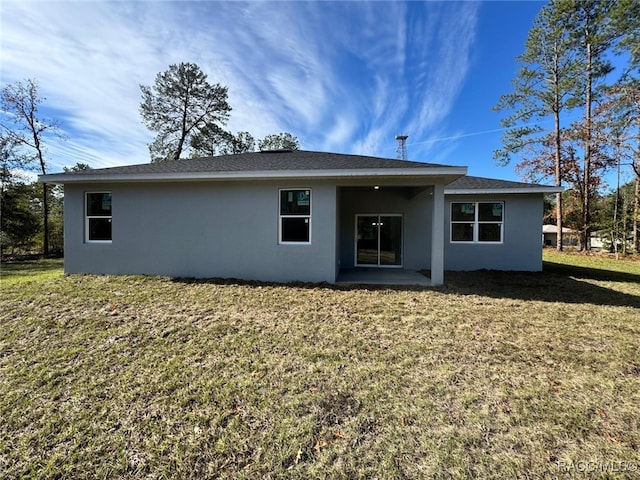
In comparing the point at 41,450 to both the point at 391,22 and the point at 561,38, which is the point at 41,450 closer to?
the point at 391,22

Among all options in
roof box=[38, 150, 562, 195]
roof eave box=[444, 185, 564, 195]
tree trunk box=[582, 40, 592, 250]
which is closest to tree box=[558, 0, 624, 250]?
tree trunk box=[582, 40, 592, 250]

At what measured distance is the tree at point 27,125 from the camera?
17125 mm

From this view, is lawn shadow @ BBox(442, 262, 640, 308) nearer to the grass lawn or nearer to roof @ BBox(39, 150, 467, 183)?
the grass lawn

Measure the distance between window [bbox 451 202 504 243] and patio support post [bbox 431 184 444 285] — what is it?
350 centimetres

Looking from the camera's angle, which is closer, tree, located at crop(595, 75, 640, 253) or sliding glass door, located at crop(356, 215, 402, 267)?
sliding glass door, located at crop(356, 215, 402, 267)

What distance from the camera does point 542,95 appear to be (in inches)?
674

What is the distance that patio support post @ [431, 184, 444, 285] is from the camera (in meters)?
6.96

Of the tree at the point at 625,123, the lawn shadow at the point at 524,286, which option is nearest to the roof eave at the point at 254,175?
the lawn shadow at the point at 524,286

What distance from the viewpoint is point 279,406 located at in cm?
262

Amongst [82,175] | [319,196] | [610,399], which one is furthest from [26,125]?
[610,399]

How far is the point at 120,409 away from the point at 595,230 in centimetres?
2455

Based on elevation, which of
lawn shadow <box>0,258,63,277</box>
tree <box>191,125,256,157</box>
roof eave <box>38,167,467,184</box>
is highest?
tree <box>191,125,256,157</box>

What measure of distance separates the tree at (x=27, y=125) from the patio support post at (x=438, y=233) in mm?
21653

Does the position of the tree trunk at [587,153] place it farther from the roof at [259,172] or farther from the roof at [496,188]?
the roof at [259,172]
